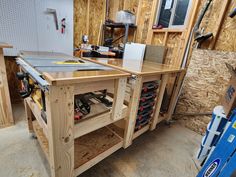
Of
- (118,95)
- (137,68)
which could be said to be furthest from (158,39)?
(118,95)

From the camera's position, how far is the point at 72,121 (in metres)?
0.81

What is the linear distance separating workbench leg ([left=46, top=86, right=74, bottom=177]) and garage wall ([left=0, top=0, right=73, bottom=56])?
6.77ft

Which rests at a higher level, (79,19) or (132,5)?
(132,5)

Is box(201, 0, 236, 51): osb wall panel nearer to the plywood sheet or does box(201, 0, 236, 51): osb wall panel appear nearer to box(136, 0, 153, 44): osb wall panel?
box(136, 0, 153, 44): osb wall panel

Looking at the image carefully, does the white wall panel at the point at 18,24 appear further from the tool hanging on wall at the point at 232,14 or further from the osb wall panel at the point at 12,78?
the tool hanging on wall at the point at 232,14

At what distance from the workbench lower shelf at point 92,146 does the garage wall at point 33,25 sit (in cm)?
149

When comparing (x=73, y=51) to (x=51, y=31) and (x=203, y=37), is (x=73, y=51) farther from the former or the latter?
(x=203, y=37)

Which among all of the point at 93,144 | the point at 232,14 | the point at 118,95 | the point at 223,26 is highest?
the point at 232,14

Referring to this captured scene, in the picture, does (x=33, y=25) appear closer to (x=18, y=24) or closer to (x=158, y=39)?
(x=18, y=24)

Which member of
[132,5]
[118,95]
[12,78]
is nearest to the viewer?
[118,95]

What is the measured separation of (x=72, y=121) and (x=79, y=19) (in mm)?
2683

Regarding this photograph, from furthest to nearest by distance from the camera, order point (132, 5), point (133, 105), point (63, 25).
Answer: point (132, 5), point (63, 25), point (133, 105)

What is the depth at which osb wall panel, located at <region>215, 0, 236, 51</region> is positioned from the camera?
174cm

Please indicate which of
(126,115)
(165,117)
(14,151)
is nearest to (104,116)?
(126,115)
